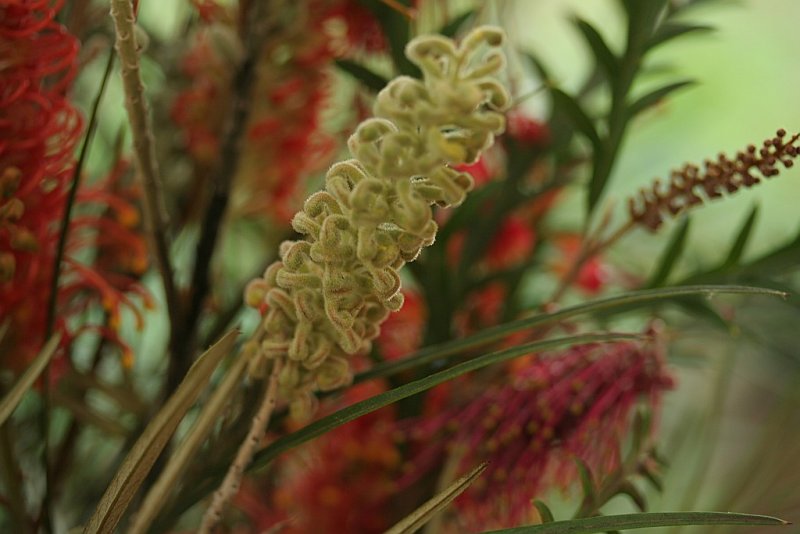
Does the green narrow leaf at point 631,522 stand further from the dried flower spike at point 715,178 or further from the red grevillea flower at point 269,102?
the red grevillea flower at point 269,102

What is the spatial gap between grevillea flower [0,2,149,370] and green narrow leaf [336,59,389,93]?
0.11 m

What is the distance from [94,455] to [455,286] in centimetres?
24

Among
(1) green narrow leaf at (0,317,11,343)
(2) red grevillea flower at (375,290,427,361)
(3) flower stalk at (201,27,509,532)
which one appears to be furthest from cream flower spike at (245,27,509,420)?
(2) red grevillea flower at (375,290,427,361)

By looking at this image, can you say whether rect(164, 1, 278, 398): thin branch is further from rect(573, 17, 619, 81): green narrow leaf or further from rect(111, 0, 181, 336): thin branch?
rect(573, 17, 619, 81): green narrow leaf

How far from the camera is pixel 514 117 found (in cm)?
47

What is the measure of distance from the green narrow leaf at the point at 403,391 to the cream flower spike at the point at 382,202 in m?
0.02

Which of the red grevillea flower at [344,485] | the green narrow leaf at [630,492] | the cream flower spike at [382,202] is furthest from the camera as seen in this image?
the red grevillea flower at [344,485]

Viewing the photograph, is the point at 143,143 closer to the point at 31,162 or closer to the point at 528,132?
the point at 31,162

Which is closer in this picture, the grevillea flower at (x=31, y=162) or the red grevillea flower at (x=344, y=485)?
the grevillea flower at (x=31, y=162)

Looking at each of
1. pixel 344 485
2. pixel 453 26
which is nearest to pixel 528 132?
pixel 453 26

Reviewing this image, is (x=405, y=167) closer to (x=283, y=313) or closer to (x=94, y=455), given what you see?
(x=283, y=313)

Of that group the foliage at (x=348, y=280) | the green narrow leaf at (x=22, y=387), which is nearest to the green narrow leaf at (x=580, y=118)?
the foliage at (x=348, y=280)

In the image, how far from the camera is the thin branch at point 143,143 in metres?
0.24

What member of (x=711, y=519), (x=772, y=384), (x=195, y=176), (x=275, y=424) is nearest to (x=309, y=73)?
(x=195, y=176)
